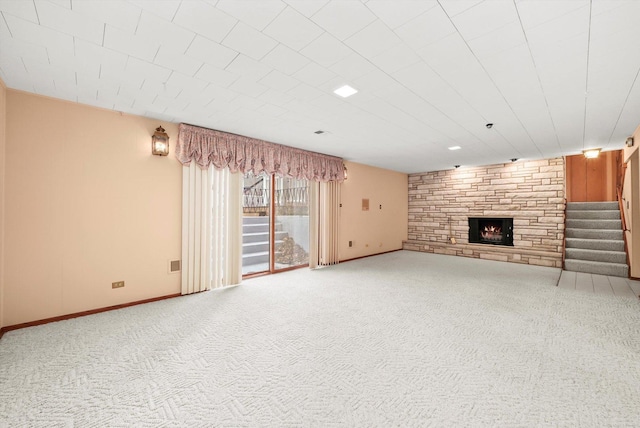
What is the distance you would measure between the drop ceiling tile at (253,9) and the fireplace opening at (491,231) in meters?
7.68

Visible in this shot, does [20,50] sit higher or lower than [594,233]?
higher

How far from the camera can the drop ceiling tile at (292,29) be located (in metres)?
1.79

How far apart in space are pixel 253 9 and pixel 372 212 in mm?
6254

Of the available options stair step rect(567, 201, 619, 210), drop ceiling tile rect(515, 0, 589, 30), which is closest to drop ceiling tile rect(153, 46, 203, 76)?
drop ceiling tile rect(515, 0, 589, 30)

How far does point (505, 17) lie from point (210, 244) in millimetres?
4313

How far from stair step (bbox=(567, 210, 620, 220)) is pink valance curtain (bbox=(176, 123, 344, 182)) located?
239 inches

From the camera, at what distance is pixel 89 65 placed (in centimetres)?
238

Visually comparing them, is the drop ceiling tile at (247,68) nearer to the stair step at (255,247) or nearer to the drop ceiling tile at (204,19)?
the drop ceiling tile at (204,19)

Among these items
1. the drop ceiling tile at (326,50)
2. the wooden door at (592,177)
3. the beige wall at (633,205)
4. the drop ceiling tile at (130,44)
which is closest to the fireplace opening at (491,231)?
the wooden door at (592,177)

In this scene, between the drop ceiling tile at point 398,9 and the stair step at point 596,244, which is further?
the stair step at point 596,244

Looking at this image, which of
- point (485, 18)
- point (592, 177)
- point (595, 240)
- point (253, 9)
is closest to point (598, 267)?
point (595, 240)

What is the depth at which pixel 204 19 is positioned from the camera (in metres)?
1.81

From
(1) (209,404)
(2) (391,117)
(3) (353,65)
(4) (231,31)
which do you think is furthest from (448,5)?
(1) (209,404)

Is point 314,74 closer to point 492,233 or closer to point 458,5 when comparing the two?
point 458,5
